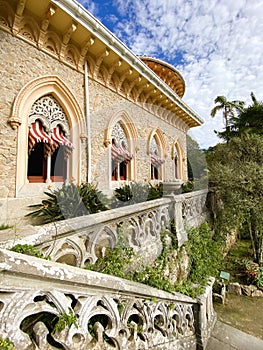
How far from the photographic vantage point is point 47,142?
19.7 feet

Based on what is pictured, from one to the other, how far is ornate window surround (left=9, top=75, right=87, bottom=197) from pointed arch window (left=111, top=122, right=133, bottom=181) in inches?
70.8

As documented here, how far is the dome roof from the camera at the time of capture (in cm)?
1279

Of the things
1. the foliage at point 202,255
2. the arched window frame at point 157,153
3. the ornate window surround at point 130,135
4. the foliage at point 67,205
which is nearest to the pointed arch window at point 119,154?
the ornate window surround at point 130,135

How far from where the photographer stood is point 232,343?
3.13 metres

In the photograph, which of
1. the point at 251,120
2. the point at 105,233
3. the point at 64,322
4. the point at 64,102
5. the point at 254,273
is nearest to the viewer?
the point at 64,322

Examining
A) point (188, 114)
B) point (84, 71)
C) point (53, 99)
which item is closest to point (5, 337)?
point (53, 99)

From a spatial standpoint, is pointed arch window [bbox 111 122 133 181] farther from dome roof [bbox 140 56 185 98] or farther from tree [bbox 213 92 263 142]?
tree [bbox 213 92 263 142]

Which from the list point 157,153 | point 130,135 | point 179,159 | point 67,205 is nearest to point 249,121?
point 179,159

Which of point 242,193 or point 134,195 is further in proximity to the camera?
point 242,193

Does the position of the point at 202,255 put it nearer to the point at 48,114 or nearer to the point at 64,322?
the point at 64,322

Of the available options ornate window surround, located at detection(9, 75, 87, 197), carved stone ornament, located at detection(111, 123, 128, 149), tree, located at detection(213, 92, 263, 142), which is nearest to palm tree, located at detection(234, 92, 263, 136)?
tree, located at detection(213, 92, 263, 142)

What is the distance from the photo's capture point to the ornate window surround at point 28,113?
5254mm

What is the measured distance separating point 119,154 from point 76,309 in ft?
23.4

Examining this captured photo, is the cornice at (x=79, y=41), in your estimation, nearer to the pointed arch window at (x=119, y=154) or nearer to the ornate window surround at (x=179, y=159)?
the pointed arch window at (x=119, y=154)
